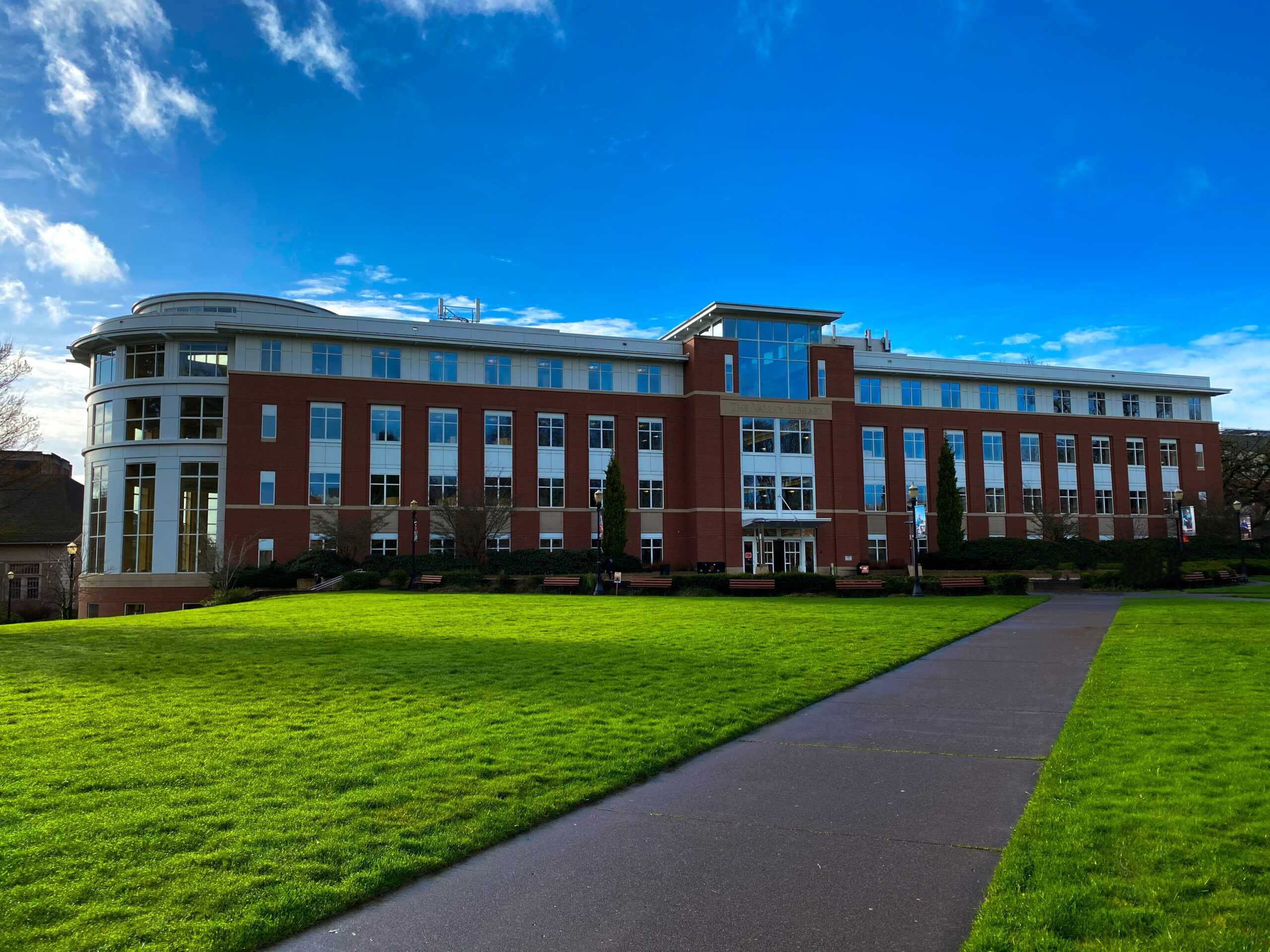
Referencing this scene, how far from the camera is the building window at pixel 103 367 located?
49.8 meters

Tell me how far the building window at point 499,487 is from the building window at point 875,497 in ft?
76.8

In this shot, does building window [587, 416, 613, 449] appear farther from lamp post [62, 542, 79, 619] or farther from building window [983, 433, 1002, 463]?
lamp post [62, 542, 79, 619]

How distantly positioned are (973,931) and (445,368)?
48.8 m

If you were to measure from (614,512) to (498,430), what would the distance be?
27.0ft

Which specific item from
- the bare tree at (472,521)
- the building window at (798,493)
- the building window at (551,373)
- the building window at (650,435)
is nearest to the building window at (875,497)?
the building window at (798,493)

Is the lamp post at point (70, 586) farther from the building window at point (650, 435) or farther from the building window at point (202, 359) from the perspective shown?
the building window at point (650, 435)

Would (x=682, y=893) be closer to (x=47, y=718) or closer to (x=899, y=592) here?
(x=47, y=718)

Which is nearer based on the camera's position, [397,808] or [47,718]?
[397,808]

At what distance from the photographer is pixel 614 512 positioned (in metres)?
50.1

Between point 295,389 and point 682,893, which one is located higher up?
point 295,389

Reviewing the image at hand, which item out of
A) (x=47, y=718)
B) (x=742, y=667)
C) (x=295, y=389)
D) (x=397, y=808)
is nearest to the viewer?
(x=397, y=808)

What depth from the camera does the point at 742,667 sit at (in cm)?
1295

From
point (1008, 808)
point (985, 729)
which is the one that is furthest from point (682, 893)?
point (985, 729)

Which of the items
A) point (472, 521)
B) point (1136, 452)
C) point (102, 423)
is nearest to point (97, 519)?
point (102, 423)
